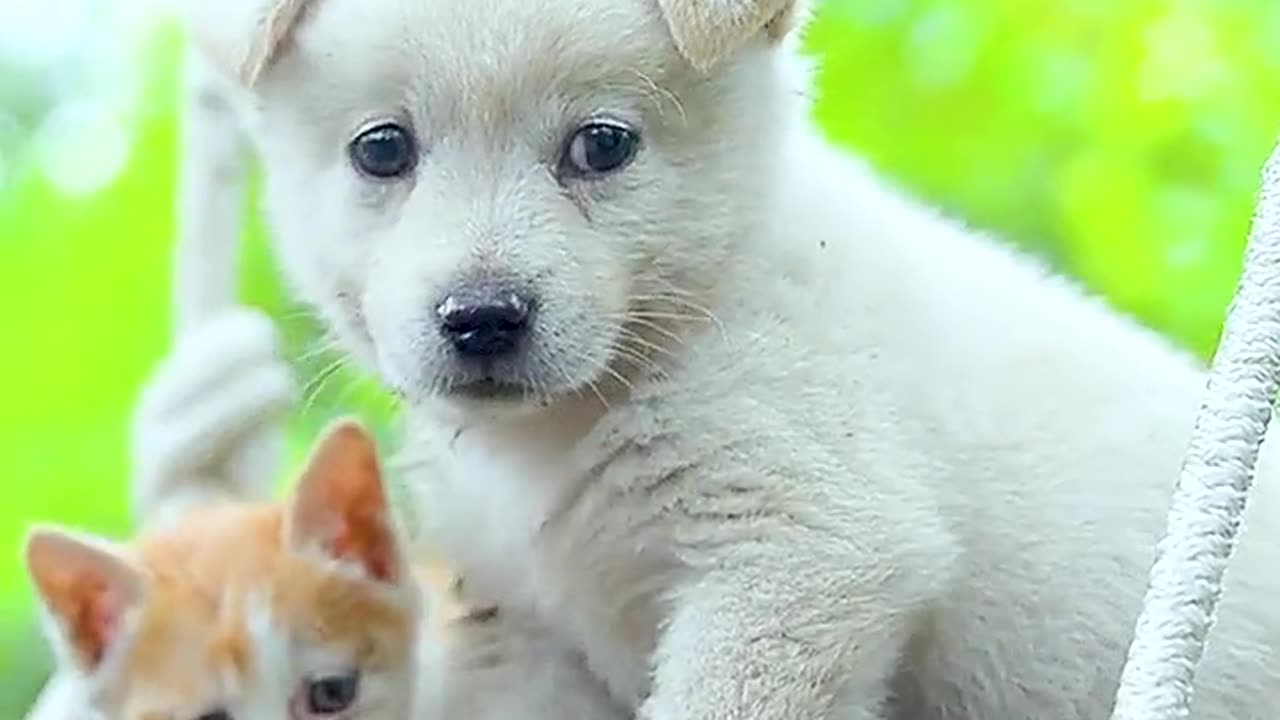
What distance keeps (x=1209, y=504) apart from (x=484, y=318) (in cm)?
35

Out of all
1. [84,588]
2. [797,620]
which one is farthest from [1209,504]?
[84,588]

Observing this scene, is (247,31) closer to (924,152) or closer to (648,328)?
(648,328)

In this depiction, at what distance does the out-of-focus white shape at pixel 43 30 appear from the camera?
1.53 metres

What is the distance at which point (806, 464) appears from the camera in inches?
45.2

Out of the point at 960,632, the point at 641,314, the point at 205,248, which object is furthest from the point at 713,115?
the point at 205,248

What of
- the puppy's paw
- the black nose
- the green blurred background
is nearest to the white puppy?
the black nose

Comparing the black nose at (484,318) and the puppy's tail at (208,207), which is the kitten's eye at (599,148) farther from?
the puppy's tail at (208,207)

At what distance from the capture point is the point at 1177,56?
5.09 ft

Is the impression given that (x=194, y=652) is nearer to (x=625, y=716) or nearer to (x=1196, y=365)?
(x=625, y=716)

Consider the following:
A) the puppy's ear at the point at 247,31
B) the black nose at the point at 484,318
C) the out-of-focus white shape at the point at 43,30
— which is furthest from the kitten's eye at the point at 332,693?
the out-of-focus white shape at the point at 43,30

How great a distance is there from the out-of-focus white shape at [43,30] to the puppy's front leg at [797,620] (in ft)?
2.15

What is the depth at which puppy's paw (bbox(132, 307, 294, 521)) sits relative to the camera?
1.34 meters

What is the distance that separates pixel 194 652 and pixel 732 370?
0.31 meters

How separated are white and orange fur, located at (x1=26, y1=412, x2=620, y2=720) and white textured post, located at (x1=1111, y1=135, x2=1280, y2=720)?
0.42 metres
